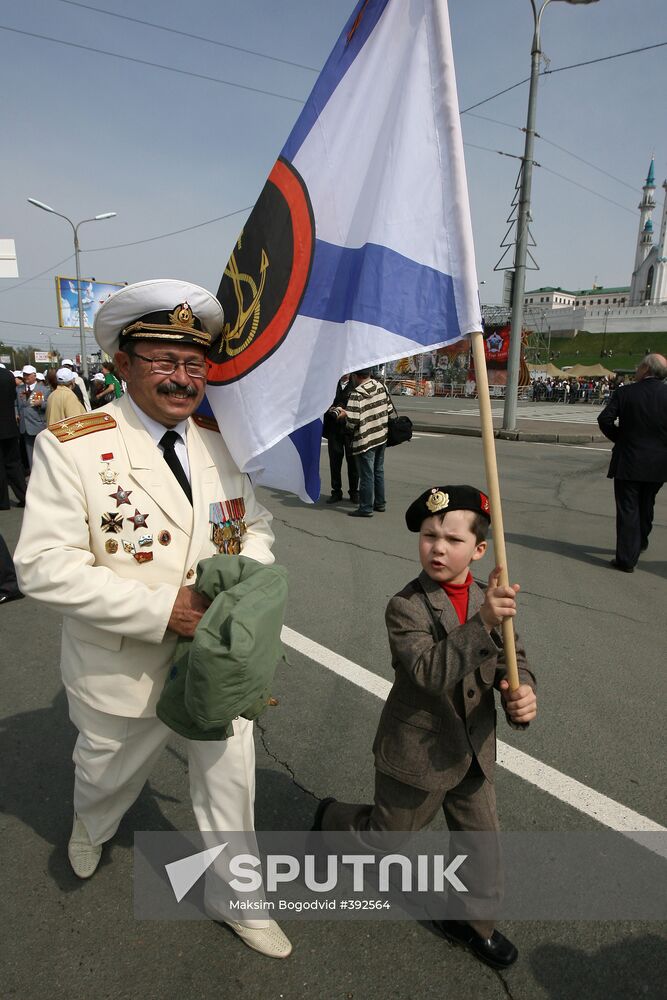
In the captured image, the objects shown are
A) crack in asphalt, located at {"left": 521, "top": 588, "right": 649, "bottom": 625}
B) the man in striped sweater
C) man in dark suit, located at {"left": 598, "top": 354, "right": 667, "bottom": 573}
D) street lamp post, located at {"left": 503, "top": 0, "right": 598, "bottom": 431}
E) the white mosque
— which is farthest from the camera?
the white mosque

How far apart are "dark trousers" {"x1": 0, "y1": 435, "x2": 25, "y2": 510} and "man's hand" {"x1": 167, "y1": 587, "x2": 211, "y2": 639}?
6.94m

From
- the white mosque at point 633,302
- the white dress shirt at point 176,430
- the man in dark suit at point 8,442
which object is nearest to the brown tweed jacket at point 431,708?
the white dress shirt at point 176,430

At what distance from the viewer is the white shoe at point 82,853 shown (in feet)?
7.23

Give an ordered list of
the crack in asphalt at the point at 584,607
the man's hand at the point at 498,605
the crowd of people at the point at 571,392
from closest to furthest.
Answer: the man's hand at the point at 498,605 < the crack in asphalt at the point at 584,607 < the crowd of people at the point at 571,392

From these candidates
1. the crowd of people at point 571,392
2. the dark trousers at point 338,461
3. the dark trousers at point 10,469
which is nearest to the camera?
the dark trousers at point 10,469

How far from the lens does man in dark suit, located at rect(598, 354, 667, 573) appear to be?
5699mm

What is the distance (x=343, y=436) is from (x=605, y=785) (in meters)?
5.82

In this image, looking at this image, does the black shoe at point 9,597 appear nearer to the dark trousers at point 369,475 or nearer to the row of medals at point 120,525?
the row of medals at point 120,525

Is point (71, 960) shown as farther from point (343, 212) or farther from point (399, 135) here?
point (399, 135)

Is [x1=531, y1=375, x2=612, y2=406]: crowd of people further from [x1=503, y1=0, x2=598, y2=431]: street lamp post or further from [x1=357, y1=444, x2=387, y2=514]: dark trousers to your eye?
[x1=357, y1=444, x2=387, y2=514]: dark trousers

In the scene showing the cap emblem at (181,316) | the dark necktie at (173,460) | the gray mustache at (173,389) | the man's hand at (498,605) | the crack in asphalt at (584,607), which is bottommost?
the crack in asphalt at (584,607)

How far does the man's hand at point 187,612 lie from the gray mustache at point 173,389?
23.3 inches

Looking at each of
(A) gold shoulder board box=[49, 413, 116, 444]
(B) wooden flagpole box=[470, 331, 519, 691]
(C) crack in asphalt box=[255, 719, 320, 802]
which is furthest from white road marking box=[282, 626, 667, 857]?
(A) gold shoulder board box=[49, 413, 116, 444]

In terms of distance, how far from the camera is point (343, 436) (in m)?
8.09
